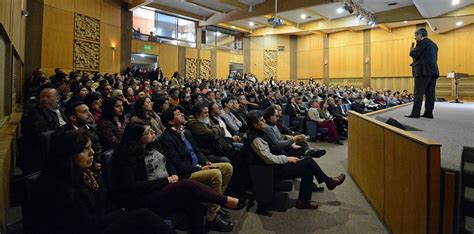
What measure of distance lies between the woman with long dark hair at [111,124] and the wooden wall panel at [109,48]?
824 cm

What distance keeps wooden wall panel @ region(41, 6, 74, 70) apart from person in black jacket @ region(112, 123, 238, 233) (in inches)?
329

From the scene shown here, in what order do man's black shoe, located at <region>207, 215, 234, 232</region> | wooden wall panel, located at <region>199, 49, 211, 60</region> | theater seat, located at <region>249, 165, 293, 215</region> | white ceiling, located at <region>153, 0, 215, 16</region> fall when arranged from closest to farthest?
man's black shoe, located at <region>207, 215, 234, 232</region>, theater seat, located at <region>249, 165, 293, 215</region>, white ceiling, located at <region>153, 0, 215, 16</region>, wooden wall panel, located at <region>199, 49, 211, 60</region>

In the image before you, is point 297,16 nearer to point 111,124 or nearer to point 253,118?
point 253,118

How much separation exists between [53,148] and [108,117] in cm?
163

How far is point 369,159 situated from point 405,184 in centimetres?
104

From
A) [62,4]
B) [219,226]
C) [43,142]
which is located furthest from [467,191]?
[62,4]

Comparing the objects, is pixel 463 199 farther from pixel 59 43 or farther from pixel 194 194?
pixel 59 43

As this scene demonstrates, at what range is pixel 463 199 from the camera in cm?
170

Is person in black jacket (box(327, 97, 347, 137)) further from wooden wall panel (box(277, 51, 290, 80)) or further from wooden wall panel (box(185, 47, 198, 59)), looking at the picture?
wooden wall panel (box(277, 51, 290, 80))

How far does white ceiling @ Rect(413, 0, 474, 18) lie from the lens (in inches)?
387

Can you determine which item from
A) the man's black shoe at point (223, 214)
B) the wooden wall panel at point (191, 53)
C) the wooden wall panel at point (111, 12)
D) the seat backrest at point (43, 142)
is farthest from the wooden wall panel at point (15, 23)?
the wooden wall panel at point (191, 53)

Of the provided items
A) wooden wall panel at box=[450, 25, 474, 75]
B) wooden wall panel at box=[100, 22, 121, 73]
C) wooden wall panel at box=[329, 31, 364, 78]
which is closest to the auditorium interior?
wooden wall panel at box=[100, 22, 121, 73]

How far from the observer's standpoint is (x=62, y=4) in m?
9.14

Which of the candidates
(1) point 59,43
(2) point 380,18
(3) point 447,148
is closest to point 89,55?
(1) point 59,43
